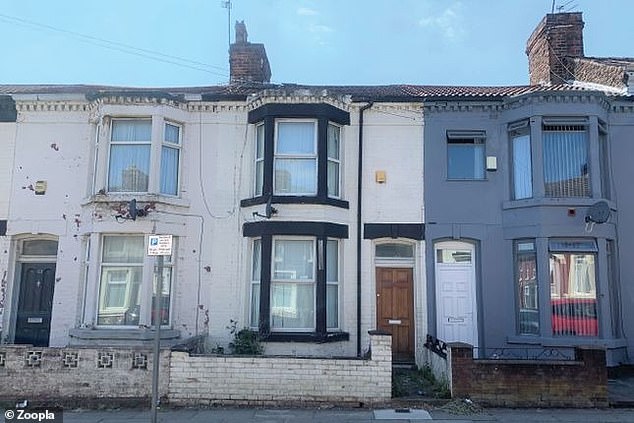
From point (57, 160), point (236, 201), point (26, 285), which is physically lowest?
point (26, 285)

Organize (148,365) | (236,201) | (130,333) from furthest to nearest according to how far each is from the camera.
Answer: (236,201) < (130,333) < (148,365)

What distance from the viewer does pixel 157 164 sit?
463 inches

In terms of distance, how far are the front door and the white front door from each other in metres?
0.65

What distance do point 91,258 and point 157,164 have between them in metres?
2.48

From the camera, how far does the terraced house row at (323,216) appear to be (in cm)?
1146

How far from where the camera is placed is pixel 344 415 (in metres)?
8.28

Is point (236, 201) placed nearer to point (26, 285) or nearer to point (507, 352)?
point (26, 285)

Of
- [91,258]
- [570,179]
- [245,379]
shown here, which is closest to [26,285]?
[91,258]

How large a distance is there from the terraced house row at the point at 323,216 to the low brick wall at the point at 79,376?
2080mm

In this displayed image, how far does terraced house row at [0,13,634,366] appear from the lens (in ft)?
37.6

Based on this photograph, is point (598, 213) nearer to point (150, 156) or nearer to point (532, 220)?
point (532, 220)

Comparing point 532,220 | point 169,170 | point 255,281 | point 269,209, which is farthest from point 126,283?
point 532,220

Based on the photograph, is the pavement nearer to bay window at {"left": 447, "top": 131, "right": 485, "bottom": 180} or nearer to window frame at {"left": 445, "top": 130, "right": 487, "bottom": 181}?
window frame at {"left": 445, "top": 130, "right": 487, "bottom": 181}

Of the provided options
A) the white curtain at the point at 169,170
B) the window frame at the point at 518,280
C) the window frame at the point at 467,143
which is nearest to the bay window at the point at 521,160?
the window frame at the point at 467,143
